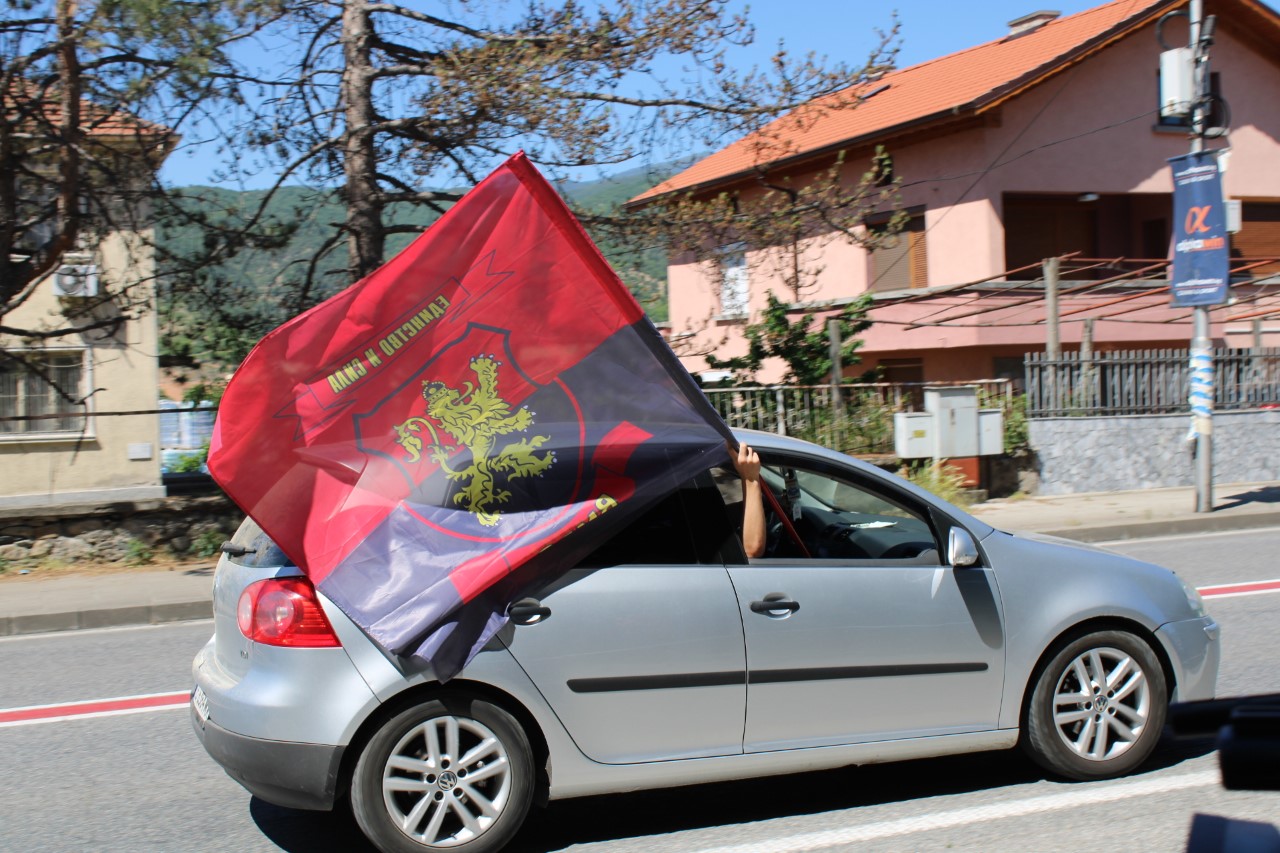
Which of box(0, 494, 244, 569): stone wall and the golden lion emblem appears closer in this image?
the golden lion emblem

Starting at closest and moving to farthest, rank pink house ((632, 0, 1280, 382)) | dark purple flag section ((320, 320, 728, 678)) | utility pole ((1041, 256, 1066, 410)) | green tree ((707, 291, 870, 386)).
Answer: dark purple flag section ((320, 320, 728, 678)) < green tree ((707, 291, 870, 386)) < utility pole ((1041, 256, 1066, 410)) < pink house ((632, 0, 1280, 382))

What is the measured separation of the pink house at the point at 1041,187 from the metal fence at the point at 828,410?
4203mm

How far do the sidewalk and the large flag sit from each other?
4.53 meters

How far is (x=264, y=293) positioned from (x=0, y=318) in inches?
108

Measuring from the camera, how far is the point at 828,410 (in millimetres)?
15422

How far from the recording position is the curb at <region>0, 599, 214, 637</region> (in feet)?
31.7

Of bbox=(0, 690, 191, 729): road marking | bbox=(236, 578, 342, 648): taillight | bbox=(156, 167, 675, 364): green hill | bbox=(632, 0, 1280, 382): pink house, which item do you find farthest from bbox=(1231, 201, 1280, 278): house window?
bbox=(236, 578, 342, 648): taillight

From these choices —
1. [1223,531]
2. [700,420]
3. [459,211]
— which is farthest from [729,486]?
[1223,531]

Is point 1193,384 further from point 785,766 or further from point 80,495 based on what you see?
point 80,495

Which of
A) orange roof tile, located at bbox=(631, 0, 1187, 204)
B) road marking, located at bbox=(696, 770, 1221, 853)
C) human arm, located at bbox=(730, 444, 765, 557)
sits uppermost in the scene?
orange roof tile, located at bbox=(631, 0, 1187, 204)

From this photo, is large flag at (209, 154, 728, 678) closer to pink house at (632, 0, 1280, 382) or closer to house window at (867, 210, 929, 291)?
pink house at (632, 0, 1280, 382)

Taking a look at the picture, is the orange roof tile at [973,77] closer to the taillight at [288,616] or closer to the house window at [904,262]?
the house window at [904,262]

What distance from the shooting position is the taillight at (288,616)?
163 inches

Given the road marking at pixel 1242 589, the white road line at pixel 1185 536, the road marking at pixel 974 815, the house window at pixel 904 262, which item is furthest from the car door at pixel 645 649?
the house window at pixel 904 262
